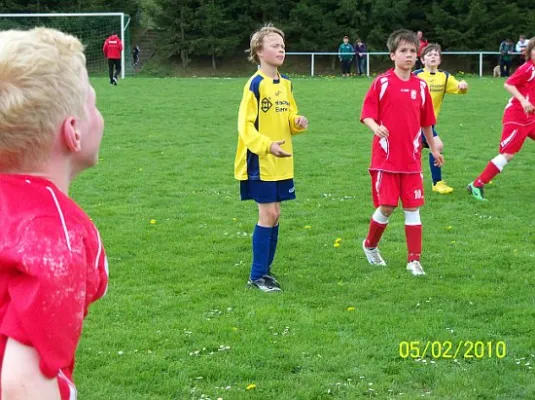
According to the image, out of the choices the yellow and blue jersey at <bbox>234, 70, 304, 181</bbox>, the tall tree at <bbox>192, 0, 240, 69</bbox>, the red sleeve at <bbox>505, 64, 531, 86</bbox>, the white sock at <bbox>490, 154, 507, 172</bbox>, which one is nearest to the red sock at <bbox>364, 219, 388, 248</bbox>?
the yellow and blue jersey at <bbox>234, 70, 304, 181</bbox>

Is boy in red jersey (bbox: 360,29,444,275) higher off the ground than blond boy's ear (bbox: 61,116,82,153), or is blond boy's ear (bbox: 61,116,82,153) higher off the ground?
blond boy's ear (bbox: 61,116,82,153)

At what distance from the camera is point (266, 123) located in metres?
6.36

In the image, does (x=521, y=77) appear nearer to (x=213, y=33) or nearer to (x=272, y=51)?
(x=272, y=51)

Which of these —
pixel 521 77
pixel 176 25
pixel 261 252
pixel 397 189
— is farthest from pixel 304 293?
pixel 176 25

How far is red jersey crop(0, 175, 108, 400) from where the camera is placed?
1701 millimetres

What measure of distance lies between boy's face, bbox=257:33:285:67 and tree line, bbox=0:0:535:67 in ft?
140

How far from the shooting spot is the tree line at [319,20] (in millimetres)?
46875

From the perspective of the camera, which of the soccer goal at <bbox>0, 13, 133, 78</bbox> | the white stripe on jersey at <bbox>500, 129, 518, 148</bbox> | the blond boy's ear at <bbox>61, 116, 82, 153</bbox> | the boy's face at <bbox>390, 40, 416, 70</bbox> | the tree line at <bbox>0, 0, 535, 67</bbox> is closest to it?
the blond boy's ear at <bbox>61, 116, 82, 153</bbox>

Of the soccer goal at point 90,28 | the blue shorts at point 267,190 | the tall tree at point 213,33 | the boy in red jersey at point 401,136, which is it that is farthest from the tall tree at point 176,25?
the blue shorts at point 267,190

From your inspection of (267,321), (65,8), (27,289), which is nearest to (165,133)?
(267,321)

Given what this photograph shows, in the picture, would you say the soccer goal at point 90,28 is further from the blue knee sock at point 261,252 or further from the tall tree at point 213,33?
the blue knee sock at point 261,252

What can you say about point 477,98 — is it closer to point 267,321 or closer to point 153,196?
point 153,196

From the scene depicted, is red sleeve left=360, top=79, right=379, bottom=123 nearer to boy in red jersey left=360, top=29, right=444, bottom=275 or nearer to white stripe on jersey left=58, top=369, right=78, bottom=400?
boy in red jersey left=360, top=29, right=444, bottom=275

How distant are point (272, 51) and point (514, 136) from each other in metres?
4.85
